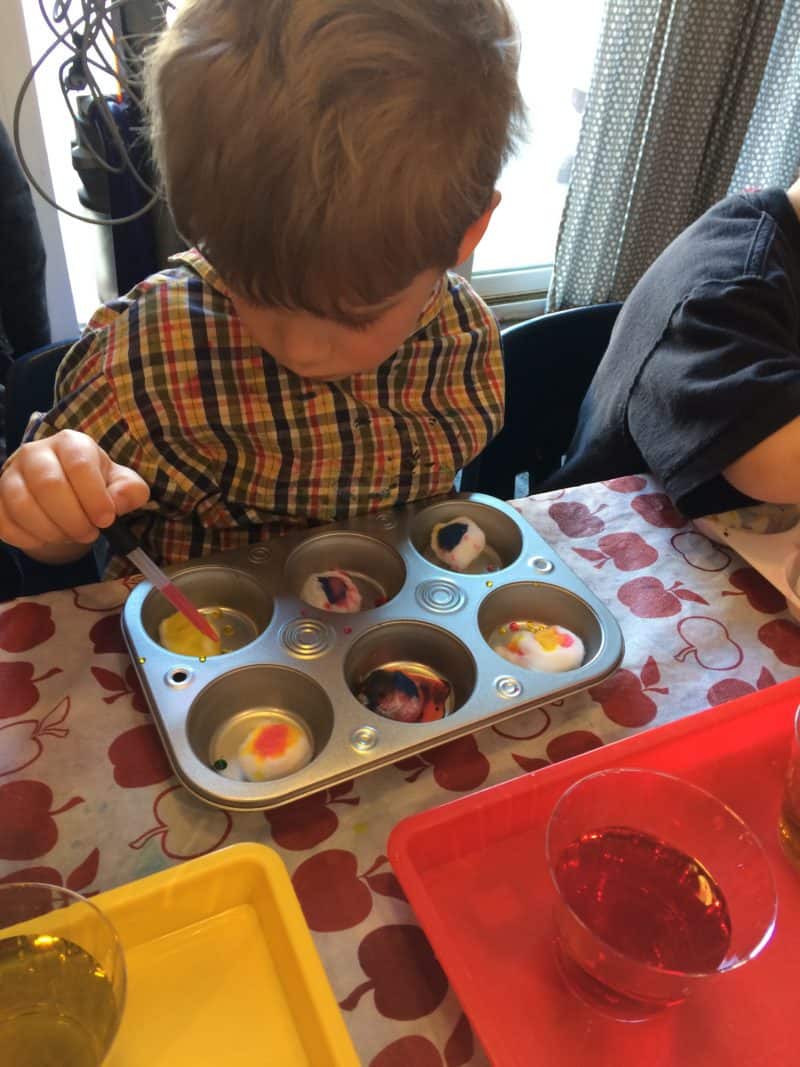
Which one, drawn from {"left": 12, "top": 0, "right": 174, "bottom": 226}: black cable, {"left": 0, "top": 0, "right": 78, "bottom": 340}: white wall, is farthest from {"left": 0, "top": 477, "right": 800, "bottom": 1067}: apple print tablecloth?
{"left": 0, "top": 0, "right": 78, "bottom": 340}: white wall

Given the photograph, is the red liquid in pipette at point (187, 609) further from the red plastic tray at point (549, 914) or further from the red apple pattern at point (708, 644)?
the red apple pattern at point (708, 644)

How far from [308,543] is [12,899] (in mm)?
447

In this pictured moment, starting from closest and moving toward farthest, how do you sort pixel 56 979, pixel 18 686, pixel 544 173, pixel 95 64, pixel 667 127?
pixel 56 979 → pixel 18 686 → pixel 95 64 → pixel 667 127 → pixel 544 173

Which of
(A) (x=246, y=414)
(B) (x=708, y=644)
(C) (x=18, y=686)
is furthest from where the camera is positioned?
(A) (x=246, y=414)

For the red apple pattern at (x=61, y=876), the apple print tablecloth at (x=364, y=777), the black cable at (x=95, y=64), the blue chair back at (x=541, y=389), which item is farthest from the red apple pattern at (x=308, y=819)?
the black cable at (x=95, y=64)

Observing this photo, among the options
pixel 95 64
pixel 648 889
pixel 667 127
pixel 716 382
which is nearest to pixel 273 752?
pixel 648 889

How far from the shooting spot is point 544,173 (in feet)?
7.83

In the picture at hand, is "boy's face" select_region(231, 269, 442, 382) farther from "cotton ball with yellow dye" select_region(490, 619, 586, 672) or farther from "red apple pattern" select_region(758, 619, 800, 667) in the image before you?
"red apple pattern" select_region(758, 619, 800, 667)

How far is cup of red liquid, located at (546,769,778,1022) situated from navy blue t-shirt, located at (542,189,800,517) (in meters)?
0.43

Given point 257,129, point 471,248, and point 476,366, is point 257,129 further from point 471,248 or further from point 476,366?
point 476,366

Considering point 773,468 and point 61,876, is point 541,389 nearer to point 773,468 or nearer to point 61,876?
point 773,468

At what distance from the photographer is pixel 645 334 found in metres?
1.06

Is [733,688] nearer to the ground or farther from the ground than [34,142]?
nearer to the ground

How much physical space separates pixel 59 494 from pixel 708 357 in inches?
27.6
